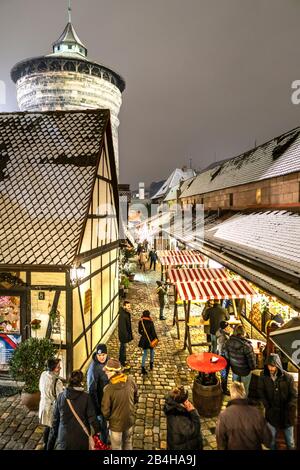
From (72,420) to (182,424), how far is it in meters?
1.69

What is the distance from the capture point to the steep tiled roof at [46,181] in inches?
304

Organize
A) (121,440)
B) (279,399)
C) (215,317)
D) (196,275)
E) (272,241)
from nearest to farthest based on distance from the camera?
(121,440) < (279,399) < (272,241) < (215,317) < (196,275)

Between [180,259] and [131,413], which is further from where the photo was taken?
[180,259]

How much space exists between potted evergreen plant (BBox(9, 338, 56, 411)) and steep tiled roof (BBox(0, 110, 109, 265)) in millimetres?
2058

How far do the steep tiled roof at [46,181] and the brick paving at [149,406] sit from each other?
3571 mm

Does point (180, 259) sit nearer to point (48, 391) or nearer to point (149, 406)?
point (149, 406)

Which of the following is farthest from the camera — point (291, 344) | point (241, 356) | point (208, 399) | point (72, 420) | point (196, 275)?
point (196, 275)

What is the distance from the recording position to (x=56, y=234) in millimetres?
7902

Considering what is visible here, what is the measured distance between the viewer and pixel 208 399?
6.64 meters

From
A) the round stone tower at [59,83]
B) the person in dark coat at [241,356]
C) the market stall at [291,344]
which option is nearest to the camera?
the market stall at [291,344]

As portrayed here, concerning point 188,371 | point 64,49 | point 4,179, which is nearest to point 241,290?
point 188,371

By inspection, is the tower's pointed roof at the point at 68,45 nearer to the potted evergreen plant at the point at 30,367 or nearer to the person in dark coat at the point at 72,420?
the potted evergreen plant at the point at 30,367

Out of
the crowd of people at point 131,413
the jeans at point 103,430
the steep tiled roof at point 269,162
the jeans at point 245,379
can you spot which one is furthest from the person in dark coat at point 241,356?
the steep tiled roof at point 269,162

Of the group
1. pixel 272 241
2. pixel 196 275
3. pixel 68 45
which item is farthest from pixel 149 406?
pixel 68 45
